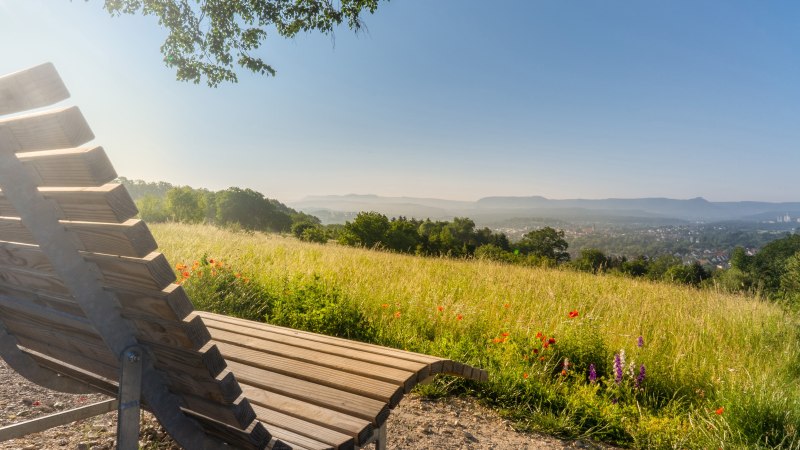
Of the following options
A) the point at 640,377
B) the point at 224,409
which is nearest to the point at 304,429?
the point at 224,409

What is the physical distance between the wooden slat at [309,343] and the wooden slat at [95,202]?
4.61ft

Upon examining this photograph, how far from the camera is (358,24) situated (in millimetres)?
9547

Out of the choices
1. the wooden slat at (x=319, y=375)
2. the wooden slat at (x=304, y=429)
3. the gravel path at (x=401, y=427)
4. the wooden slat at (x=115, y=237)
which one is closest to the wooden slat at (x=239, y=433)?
the wooden slat at (x=304, y=429)

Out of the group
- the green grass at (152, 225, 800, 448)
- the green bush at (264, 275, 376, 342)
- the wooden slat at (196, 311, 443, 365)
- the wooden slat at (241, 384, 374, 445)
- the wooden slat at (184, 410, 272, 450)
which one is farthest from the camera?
A: the green bush at (264, 275, 376, 342)

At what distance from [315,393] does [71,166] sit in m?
1.33

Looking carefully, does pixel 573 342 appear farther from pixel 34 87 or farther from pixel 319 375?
pixel 34 87

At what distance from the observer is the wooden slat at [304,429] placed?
5.28 feet

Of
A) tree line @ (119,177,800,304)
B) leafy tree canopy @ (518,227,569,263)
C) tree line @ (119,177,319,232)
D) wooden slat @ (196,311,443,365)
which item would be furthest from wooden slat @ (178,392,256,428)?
leafy tree canopy @ (518,227,569,263)

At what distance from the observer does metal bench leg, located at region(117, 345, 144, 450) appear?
1.36 meters

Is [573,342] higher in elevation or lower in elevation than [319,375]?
lower

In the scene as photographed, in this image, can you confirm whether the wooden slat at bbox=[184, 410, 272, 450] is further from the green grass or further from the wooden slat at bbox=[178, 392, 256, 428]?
the green grass

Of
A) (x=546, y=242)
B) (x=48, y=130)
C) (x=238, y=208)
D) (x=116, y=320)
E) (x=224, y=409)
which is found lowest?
(x=546, y=242)

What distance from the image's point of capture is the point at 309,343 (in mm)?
2572

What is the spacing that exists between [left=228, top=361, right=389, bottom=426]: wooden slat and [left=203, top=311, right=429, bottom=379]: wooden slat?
285mm
